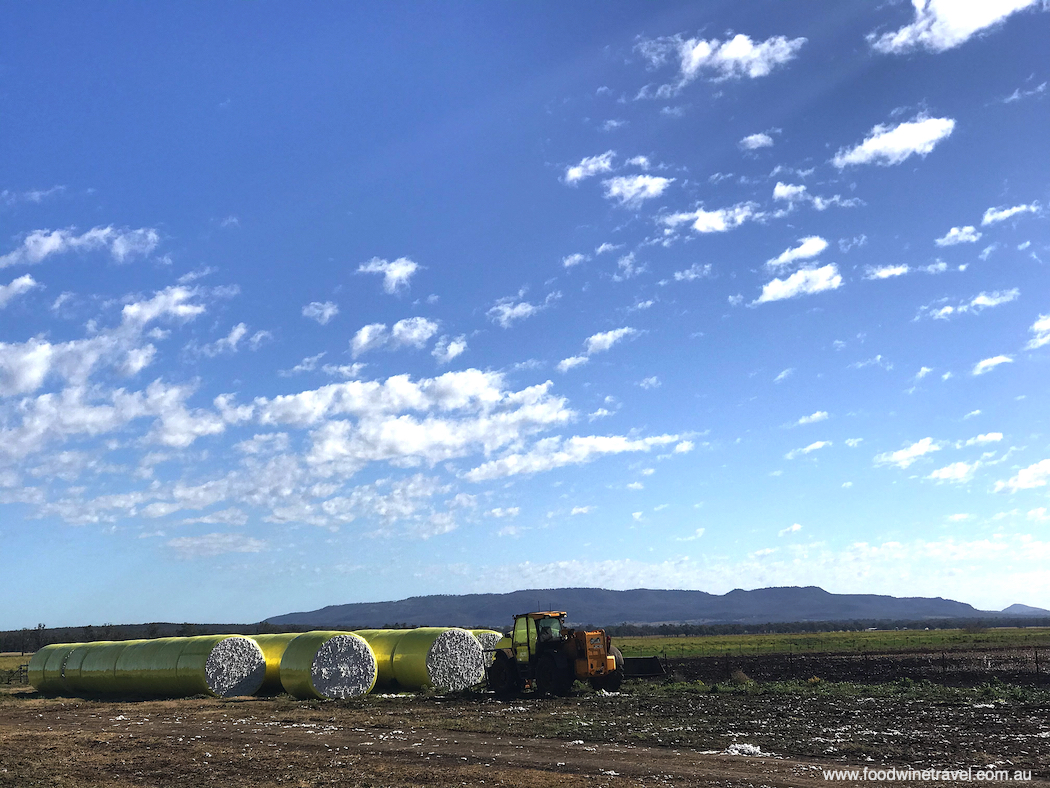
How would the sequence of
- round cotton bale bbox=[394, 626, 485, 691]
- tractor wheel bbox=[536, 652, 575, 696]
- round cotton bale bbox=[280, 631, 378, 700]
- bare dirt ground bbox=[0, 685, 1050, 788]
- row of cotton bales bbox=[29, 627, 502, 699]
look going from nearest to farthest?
bare dirt ground bbox=[0, 685, 1050, 788] → tractor wheel bbox=[536, 652, 575, 696] → round cotton bale bbox=[280, 631, 378, 700] → row of cotton bales bbox=[29, 627, 502, 699] → round cotton bale bbox=[394, 626, 485, 691]

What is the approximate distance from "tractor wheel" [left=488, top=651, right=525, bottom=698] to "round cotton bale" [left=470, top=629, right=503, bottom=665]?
8.75ft

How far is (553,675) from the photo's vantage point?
24656 millimetres

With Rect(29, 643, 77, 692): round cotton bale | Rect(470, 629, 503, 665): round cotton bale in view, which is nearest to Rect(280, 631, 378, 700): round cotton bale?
Rect(470, 629, 503, 665): round cotton bale

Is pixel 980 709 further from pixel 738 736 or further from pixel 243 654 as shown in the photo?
pixel 243 654

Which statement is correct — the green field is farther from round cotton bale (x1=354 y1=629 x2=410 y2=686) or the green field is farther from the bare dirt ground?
the bare dirt ground

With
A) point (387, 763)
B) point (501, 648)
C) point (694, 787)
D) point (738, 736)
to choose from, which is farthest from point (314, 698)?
point (694, 787)

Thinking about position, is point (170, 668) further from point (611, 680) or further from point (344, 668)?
point (611, 680)

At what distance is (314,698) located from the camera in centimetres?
2675

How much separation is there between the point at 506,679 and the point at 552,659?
165 cm

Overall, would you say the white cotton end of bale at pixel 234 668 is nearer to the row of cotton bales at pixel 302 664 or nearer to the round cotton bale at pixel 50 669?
the row of cotton bales at pixel 302 664

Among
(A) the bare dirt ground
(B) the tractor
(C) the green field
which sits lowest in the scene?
(C) the green field

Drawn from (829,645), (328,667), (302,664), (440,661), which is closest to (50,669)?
(302,664)

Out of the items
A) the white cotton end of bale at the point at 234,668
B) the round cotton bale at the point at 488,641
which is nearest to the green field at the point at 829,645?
the round cotton bale at the point at 488,641

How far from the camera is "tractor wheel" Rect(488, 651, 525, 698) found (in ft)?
83.7
